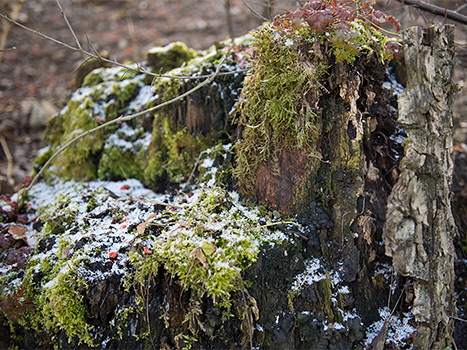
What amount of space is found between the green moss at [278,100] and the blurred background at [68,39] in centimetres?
304

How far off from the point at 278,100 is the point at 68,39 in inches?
330

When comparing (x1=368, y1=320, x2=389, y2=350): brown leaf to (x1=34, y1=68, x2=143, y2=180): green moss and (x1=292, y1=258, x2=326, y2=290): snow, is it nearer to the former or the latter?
(x1=292, y1=258, x2=326, y2=290): snow

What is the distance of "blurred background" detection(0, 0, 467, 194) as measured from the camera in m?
5.68

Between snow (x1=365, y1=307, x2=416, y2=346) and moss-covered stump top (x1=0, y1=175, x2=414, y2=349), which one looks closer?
moss-covered stump top (x1=0, y1=175, x2=414, y2=349)

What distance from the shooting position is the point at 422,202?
6.99 feet

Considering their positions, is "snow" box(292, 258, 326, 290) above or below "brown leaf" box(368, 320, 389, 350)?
above

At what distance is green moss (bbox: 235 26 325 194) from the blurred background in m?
3.04

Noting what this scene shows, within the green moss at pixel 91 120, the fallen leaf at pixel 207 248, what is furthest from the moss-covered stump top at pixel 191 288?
the green moss at pixel 91 120

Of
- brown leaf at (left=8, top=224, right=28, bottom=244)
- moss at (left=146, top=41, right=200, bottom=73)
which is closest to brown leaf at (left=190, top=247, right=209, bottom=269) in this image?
brown leaf at (left=8, top=224, right=28, bottom=244)

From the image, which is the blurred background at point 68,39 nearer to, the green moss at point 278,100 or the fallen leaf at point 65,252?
the green moss at point 278,100

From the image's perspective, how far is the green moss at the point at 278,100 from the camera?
2236mm

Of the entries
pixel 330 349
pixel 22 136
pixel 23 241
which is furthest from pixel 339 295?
pixel 22 136

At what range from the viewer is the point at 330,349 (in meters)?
2.16

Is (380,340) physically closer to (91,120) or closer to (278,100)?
(278,100)
